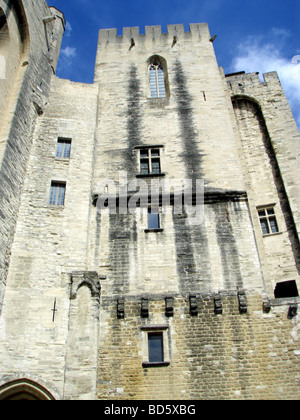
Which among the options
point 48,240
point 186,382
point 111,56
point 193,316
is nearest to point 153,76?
point 111,56

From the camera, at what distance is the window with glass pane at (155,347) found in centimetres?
1107

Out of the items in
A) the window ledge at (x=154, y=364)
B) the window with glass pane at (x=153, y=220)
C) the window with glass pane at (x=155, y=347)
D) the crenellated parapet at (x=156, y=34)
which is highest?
the crenellated parapet at (x=156, y=34)

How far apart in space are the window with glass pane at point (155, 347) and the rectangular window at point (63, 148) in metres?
7.39

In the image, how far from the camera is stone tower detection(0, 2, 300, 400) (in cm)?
1065

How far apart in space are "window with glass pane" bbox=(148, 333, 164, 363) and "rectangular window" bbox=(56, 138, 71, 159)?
7385 millimetres

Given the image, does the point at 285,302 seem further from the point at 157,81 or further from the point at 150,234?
the point at 157,81

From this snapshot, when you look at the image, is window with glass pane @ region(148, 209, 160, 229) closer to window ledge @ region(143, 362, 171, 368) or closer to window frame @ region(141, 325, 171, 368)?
window frame @ region(141, 325, 171, 368)

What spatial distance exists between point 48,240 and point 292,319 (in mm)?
7757

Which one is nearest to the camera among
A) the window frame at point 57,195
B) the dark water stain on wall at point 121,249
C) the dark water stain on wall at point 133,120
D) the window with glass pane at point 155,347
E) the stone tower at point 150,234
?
the stone tower at point 150,234

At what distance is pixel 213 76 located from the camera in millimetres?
17969

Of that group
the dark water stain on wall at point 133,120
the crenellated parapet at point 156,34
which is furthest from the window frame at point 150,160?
the crenellated parapet at point 156,34

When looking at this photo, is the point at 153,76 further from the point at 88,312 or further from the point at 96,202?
the point at 88,312

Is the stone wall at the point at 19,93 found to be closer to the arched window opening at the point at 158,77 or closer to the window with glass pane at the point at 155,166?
the arched window opening at the point at 158,77

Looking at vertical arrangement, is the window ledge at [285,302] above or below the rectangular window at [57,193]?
below
